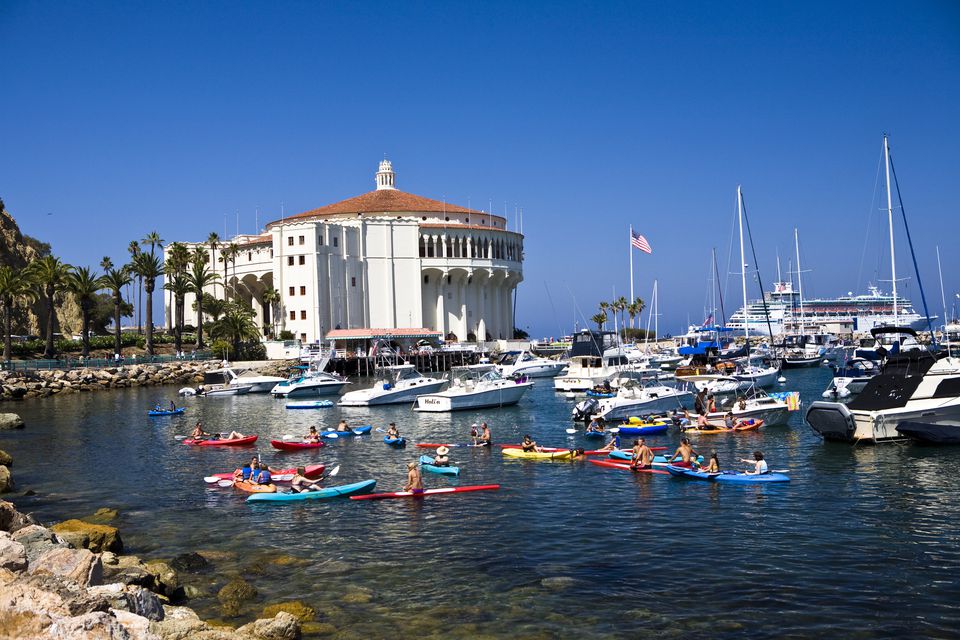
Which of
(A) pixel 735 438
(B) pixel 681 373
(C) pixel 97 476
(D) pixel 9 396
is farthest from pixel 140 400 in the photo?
(A) pixel 735 438

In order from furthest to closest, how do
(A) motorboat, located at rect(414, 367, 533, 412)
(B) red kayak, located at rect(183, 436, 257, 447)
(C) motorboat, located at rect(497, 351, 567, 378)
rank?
(C) motorboat, located at rect(497, 351, 567, 378)
(A) motorboat, located at rect(414, 367, 533, 412)
(B) red kayak, located at rect(183, 436, 257, 447)

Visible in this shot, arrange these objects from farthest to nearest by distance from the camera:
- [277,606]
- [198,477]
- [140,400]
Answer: [140,400] → [198,477] → [277,606]

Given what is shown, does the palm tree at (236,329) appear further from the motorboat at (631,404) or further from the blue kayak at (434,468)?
the blue kayak at (434,468)

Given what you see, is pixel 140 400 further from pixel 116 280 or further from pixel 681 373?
pixel 681 373

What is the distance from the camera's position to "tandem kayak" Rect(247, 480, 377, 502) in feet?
82.9

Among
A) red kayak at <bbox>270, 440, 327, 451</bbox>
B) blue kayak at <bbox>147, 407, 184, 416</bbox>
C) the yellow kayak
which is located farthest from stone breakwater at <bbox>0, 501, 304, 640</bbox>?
blue kayak at <bbox>147, 407, 184, 416</bbox>

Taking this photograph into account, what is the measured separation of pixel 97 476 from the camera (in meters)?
30.5

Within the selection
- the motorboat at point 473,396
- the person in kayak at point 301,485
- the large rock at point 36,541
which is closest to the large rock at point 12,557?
the large rock at point 36,541

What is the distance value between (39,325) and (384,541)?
9258 centimetres

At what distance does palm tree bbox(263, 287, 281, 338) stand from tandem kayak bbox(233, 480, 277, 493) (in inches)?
2884

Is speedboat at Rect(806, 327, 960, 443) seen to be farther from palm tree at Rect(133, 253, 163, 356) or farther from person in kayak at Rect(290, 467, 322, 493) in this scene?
palm tree at Rect(133, 253, 163, 356)

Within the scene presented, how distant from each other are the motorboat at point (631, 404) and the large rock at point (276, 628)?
27.2 meters

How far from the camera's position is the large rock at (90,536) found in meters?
18.1

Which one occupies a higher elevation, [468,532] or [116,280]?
[116,280]
